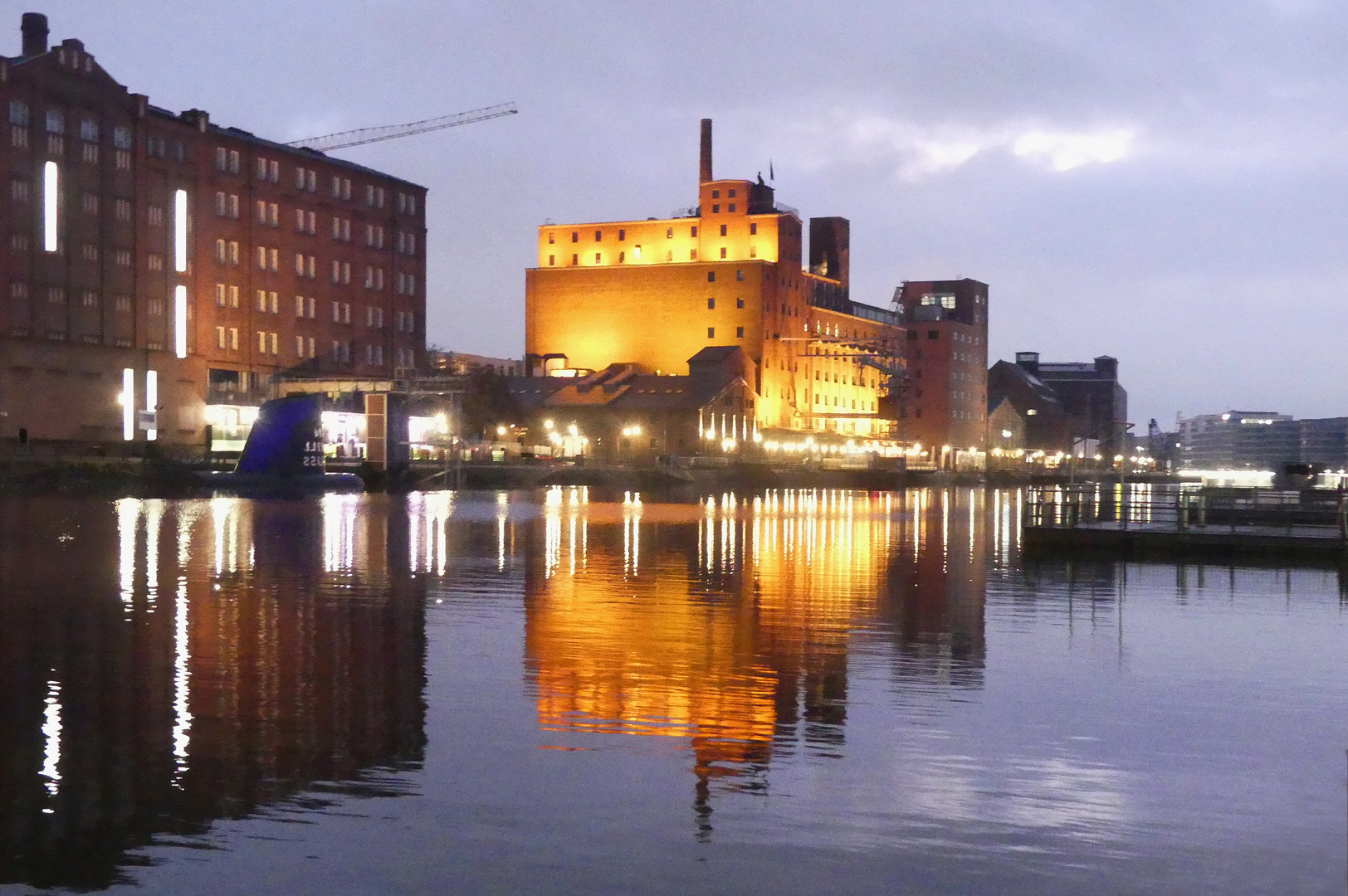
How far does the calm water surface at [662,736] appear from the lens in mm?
10070

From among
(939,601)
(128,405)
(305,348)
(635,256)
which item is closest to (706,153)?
(635,256)

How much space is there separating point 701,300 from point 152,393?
253 ft

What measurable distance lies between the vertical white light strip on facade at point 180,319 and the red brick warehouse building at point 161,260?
156 millimetres

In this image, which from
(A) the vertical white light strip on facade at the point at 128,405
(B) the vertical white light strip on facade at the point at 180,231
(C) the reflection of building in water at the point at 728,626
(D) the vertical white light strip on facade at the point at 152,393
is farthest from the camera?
(B) the vertical white light strip on facade at the point at 180,231

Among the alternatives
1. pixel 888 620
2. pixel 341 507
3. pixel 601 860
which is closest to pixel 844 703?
pixel 601 860

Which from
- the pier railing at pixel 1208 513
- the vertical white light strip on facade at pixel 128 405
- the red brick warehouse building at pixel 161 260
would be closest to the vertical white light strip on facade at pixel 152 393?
the red brick warehouse building at pixel 161 260

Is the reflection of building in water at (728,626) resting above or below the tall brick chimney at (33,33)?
below

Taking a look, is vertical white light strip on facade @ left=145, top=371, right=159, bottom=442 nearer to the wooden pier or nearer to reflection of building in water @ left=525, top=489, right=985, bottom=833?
reflection of building in water @ left=525, top=489, right=985, bottom=833

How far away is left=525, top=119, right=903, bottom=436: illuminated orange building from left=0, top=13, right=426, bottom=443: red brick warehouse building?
4307cm

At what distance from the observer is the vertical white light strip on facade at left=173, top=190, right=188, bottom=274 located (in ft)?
354

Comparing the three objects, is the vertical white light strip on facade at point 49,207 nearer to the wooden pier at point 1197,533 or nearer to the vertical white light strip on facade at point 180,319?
the vertical white light strip on facade at point 180,319

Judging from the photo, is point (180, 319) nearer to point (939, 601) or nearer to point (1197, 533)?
point (1197, 533)

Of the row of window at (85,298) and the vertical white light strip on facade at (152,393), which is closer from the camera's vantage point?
the row of window at (85,298)

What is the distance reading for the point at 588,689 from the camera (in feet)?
55.1
